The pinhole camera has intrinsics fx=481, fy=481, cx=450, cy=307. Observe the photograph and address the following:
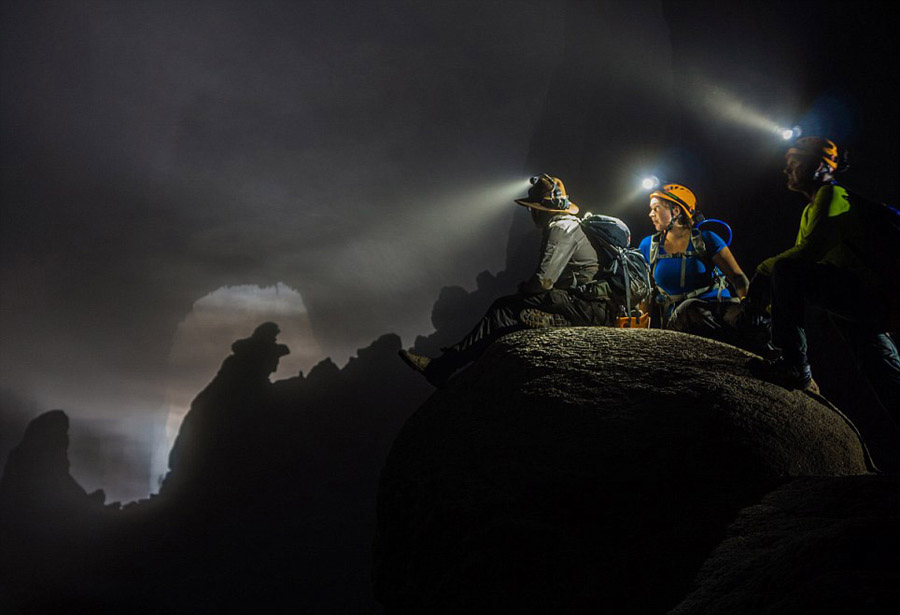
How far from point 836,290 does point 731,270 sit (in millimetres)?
2735

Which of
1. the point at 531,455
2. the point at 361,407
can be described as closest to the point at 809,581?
the point at 531,455

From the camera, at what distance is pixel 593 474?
10.9ft

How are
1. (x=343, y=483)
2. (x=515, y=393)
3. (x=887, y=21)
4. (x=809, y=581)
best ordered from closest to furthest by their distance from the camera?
(x=809, y=581)
(x=515, y=393)
(x=887, y=21)
(x=343, y=483)

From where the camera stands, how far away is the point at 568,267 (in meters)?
6.13

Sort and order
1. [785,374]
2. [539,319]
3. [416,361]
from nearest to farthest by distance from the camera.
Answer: [785,374] → [416,361] → [539,319]

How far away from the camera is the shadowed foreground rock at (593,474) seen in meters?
2.81

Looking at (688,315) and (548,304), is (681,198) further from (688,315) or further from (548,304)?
(548,304)

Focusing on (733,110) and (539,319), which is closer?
(539,319)

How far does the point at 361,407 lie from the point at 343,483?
8379 mm

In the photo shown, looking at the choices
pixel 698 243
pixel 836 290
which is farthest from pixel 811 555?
pixel 698 243

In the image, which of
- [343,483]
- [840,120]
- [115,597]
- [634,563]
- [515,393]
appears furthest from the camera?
[343,483]

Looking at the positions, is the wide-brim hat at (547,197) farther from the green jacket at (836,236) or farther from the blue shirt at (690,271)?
the green jacket at (836,236)

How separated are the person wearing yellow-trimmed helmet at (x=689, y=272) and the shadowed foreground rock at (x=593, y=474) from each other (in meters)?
1.64

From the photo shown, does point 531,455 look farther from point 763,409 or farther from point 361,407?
point 361,407
